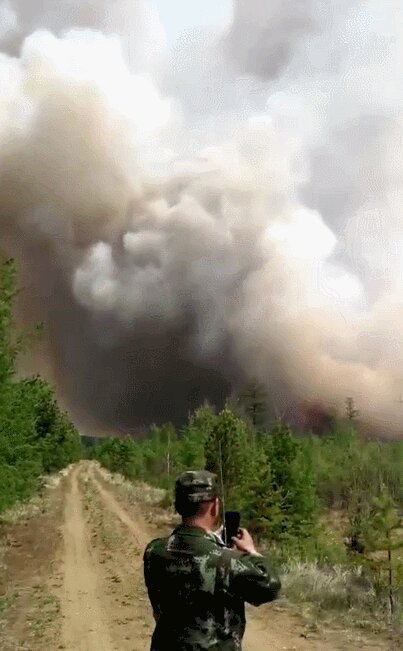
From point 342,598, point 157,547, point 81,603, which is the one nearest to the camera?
point 157,547

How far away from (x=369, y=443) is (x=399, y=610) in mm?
85355

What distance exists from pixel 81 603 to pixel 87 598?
1.44 feet

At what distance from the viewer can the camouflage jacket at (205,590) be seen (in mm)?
3211

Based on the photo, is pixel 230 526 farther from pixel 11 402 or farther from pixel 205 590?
pixel 11 402

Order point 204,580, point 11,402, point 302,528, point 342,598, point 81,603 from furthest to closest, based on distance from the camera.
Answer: point 302,528
point 11,402
point 81,603
point 342,598
point 204,580

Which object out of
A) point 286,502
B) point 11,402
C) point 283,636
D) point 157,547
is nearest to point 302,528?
point 286,502

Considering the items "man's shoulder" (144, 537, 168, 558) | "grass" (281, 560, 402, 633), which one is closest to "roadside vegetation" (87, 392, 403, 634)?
"grass" (281, 560, 402, 633)

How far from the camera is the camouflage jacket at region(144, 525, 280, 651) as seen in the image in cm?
321

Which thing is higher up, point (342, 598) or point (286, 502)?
point (286, 502)

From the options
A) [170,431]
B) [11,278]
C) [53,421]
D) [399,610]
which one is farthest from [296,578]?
[170,431]

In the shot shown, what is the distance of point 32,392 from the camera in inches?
782

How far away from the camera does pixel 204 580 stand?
3277mm

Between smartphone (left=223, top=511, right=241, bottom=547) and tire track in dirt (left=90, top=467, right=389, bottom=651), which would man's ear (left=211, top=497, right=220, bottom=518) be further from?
tire track in dirt (left=90, top=467, right=389, bottom=651)

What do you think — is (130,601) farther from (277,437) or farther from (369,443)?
(369,443)
